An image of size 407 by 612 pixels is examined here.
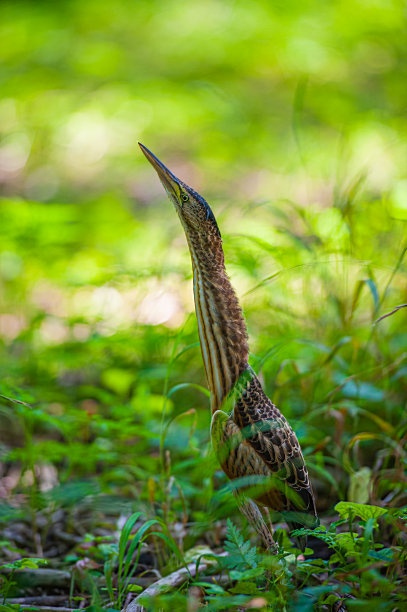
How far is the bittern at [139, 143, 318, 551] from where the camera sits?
6.14 feet

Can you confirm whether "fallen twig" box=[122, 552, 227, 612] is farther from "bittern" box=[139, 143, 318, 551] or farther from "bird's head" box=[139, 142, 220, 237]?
"bird's head" box=[139, 142, 220, 237]

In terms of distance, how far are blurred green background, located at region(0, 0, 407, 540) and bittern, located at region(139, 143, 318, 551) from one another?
0.29 metres

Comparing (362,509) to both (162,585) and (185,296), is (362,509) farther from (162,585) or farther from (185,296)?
(185,296)

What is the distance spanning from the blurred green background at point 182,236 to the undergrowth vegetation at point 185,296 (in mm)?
27

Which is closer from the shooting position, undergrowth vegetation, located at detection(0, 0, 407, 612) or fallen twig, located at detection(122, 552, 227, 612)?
fallen twig, located at detection(122, 552, 227, 612)

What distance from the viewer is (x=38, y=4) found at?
870 cm

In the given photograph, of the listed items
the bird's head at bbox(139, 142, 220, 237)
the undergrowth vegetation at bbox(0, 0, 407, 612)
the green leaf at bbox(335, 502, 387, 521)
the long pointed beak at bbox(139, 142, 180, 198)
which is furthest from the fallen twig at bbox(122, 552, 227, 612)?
the long pointed beak at bbox(139, 142, 180, 198)

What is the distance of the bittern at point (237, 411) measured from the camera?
1.87 metres

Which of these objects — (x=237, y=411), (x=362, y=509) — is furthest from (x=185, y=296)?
(x=362, y=509)

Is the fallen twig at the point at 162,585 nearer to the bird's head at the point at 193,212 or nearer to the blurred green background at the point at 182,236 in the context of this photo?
the blurred green background at the point at 182,236

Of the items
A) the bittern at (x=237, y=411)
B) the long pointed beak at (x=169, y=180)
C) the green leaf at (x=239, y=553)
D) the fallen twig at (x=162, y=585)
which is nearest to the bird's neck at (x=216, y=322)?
the bittern at (x=237, y=411)

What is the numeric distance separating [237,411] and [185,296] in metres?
2.45

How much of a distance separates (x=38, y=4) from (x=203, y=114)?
331 cm

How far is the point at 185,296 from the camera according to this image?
4293mm
